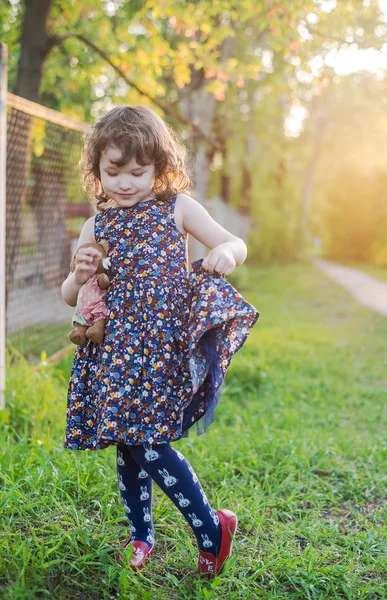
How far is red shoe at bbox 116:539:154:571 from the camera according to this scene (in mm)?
2301

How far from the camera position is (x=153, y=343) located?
6.98 ft

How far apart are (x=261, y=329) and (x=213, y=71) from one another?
118 inches

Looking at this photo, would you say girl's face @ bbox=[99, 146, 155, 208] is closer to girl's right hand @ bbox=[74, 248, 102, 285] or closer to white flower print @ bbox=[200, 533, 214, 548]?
girl's right hand @ bbox=[74, 248, 102, 285]

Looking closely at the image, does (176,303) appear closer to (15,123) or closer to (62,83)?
(15,123)

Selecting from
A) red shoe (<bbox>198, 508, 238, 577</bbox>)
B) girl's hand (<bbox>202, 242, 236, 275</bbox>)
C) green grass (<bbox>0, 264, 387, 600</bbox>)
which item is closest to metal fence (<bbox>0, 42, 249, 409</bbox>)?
green grass (<bbox>0, 264, 387, 600</bbox>)

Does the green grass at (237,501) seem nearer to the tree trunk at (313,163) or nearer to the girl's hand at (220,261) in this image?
the girl's hand at (220,261)

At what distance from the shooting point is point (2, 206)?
353 centimetres

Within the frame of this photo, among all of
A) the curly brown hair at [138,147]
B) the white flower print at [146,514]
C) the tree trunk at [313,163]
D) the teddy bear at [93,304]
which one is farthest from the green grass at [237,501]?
the tree trunk at [313,163]

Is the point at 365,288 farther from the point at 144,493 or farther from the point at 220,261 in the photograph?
the point at 220,261

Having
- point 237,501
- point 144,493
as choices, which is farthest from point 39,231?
point 144,493

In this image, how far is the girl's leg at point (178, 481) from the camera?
83.9 inches

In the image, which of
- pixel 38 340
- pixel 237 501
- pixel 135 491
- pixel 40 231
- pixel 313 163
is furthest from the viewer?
pixel 313 163

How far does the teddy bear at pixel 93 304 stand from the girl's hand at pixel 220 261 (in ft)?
1.14

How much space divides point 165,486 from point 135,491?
8.5 inches
